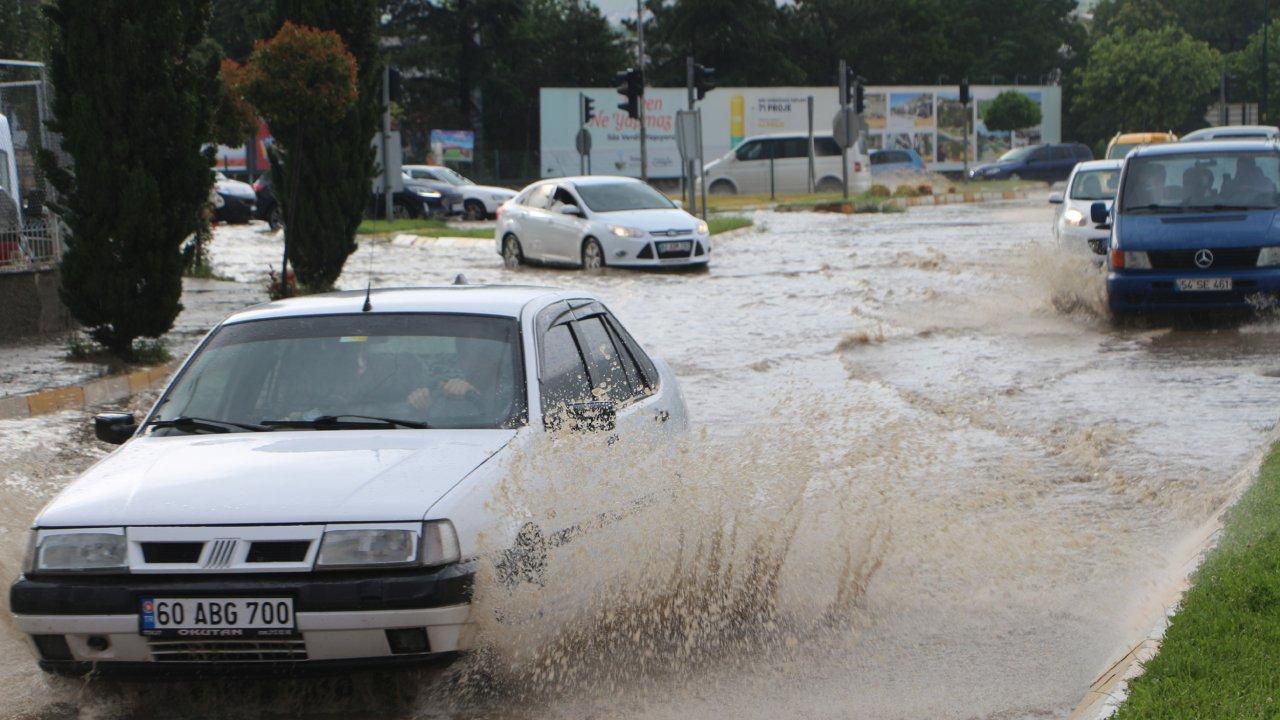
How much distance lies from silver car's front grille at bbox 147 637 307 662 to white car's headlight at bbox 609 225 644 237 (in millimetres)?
19183

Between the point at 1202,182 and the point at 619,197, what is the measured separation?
11201 mm

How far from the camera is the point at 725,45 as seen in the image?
7981 cm

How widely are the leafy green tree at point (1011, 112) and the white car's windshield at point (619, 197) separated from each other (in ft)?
145

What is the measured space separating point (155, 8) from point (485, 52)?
198 ft

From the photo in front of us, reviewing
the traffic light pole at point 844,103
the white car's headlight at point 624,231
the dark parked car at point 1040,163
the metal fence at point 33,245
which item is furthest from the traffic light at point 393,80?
the dark parked car at point 1040,163

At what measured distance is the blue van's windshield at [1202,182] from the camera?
49.0ft

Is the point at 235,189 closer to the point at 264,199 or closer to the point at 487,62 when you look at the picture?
the point at 264,199

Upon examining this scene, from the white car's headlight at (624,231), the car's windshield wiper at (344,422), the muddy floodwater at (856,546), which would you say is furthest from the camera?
the white car's headlight at (624,231)

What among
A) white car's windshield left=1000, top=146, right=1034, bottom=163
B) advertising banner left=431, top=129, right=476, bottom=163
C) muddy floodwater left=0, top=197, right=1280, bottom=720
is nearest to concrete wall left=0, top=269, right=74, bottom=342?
muddy floodwater left=0, top=197, right=1280, bottom=720

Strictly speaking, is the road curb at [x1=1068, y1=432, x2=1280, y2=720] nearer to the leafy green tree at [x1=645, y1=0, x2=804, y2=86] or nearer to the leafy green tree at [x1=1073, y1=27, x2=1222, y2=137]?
the leafy green tree at [x1=1073, y1=27, x2=1222, y2=137]

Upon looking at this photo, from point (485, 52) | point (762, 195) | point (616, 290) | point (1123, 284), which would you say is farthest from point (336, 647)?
point (485, 52)

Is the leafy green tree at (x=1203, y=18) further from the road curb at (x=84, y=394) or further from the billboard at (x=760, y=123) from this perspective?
the road curb at (x=84, y=394)

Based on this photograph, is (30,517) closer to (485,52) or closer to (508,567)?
(508,567)

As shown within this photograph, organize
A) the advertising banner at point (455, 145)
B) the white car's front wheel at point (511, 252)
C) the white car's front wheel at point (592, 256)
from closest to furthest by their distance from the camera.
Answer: the white car's front wheel at point (592, 256), the white car's front wheel at point (511, 252), the advertising banner at point (455, 145)
